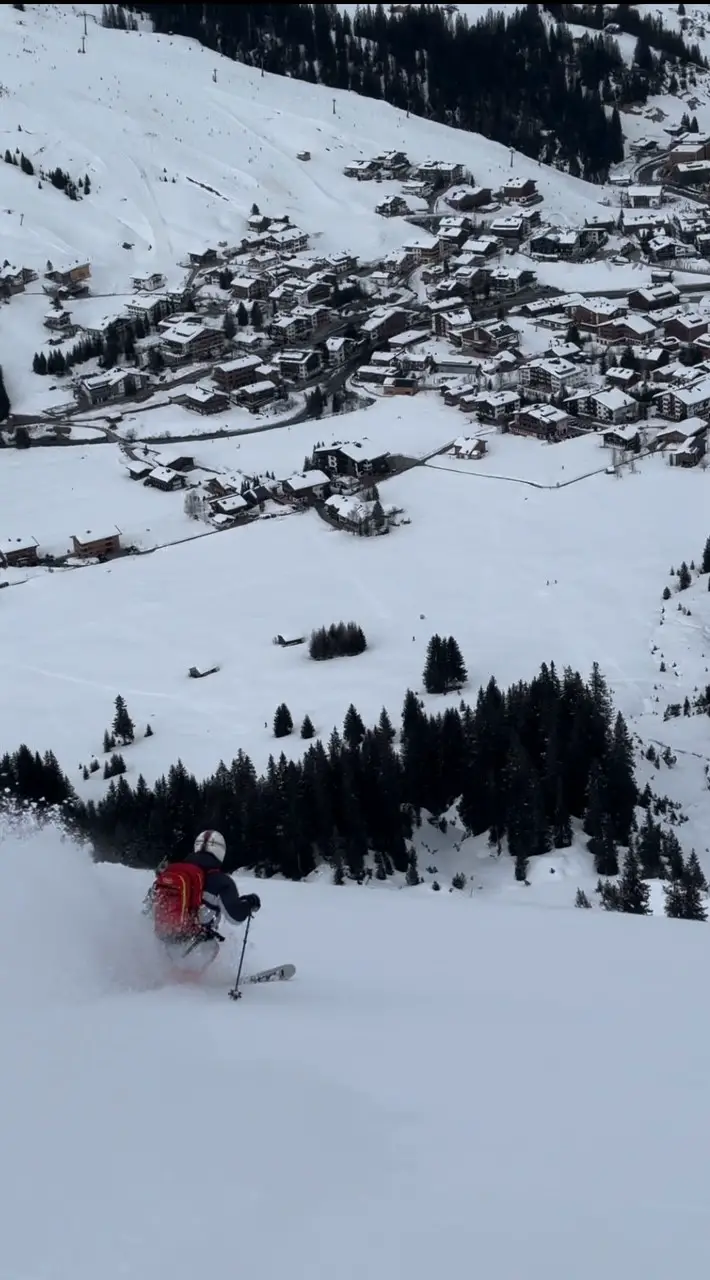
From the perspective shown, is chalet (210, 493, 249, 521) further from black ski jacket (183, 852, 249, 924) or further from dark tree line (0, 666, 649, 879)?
black ski jacket (183, 852, 249, 924)

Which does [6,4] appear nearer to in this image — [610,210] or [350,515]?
[610,210]

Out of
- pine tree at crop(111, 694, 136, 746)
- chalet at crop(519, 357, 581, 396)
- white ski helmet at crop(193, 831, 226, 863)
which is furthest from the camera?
chalet at crop(519, 357, 581, 396)

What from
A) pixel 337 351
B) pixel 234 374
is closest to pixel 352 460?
pixel 234 374

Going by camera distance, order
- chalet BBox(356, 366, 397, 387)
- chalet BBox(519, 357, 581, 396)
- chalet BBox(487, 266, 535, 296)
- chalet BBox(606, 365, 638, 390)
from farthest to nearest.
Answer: chalet BBox(487, 266, 535, 296) → chalet BBox(356, 366, 397, 387) → chalet BBox(606, 365, 638, 390) → chalet BBox(519, 357, 581, 396)

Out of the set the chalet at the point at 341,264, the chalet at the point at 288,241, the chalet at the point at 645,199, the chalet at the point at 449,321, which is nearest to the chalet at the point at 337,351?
→ the chalet at the point at 449,321

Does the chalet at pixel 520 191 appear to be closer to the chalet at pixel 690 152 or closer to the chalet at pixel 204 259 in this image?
the chalet at pixel 690 152

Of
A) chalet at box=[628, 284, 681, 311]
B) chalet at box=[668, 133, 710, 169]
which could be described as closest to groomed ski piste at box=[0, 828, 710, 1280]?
chalet at box=[628, 284, 681, 311]
